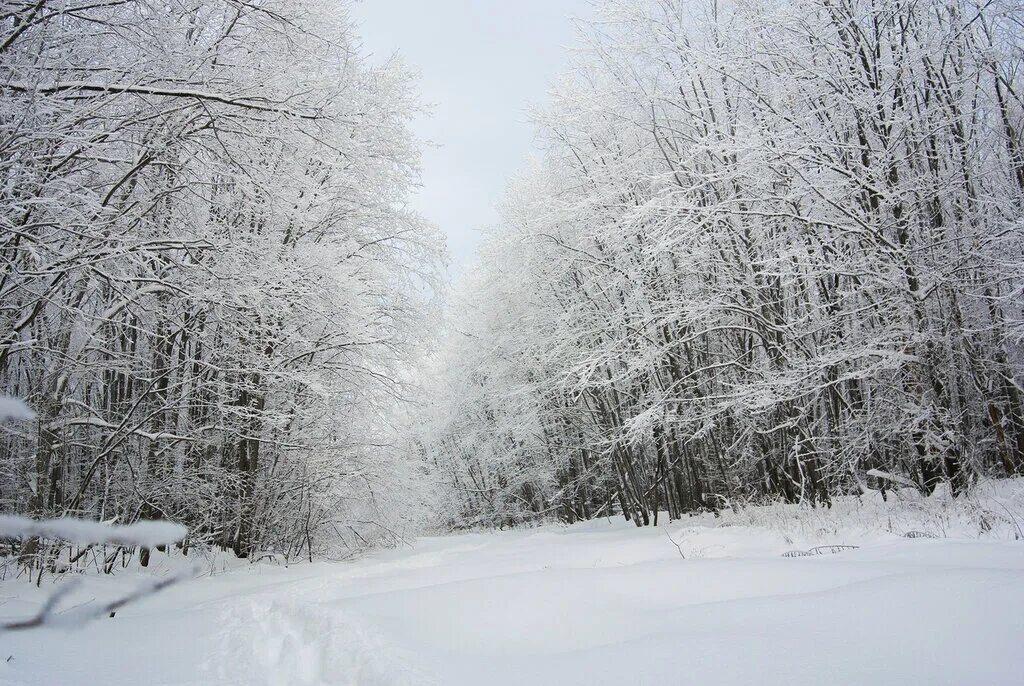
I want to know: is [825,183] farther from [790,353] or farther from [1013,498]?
[1013,498]

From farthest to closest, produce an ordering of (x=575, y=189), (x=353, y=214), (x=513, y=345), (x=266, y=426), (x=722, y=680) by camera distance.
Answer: (x=513, y=345) < (x=575, y=189) < (x=353, y=214) < (x=266, y=426) < (x=722, y=680)

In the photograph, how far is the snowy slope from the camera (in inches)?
83.7

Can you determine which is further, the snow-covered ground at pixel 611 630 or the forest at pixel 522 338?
the forest at pixel 522 338

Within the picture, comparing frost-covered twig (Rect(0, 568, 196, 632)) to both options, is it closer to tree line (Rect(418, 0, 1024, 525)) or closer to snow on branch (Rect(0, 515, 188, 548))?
snow on branch (Rect(0, 515, 188, 548))

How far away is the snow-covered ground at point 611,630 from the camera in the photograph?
2115 mm

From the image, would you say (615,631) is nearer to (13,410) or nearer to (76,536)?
(76,536)

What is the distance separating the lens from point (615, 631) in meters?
2.91

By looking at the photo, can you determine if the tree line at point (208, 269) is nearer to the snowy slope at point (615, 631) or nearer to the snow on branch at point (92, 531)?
the snowy slope at point (615, 631)

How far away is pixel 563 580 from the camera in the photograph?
4.11 metres

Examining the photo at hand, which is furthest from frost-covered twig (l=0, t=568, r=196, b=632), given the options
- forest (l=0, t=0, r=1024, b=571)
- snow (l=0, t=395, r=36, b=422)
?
forest (l=0, t=0, r=1024, b=571)

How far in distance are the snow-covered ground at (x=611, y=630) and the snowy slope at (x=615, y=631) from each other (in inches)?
0.4

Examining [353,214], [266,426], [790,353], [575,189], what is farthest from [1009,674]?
[575,189]

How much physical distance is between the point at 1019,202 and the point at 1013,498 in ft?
14.2

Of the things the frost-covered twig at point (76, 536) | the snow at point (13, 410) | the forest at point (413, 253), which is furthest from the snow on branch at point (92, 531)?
the forest at point (413, 253)
